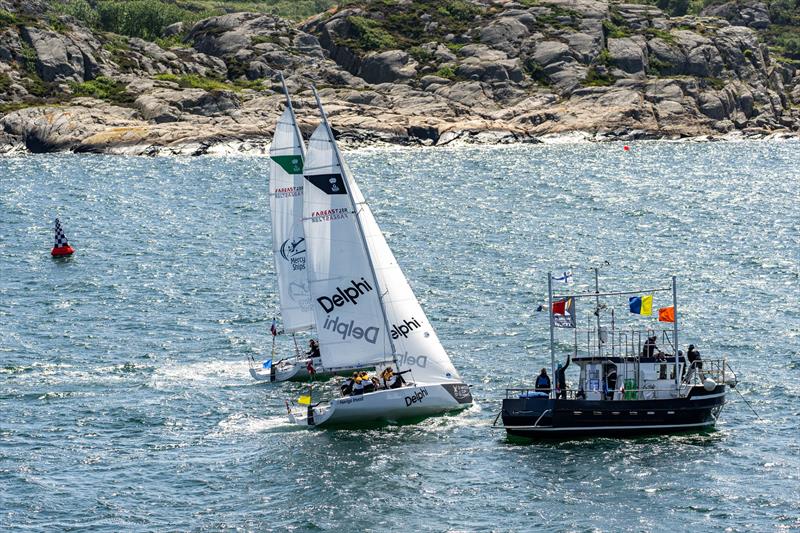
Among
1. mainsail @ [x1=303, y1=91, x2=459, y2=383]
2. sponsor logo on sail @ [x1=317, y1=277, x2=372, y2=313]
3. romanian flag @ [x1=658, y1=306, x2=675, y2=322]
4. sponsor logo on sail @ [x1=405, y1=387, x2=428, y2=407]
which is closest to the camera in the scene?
romanian flag @ [x1=658, y1=306, x2=675, y2=322]

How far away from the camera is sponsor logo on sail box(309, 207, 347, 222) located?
5231 cm

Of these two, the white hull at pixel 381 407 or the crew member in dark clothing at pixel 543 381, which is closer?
the crew member in dark clothing at pixel 543 381

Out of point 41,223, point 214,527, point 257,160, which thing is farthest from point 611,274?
point 257,160

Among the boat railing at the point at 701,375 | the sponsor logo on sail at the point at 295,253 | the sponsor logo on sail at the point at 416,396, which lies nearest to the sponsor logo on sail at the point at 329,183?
the sponsor logo on sail at the point at 416,396

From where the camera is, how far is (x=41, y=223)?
112 m

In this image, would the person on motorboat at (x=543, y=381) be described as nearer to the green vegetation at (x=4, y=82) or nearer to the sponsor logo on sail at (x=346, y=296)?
the sponsor logo on sail at (x=346, y=296)

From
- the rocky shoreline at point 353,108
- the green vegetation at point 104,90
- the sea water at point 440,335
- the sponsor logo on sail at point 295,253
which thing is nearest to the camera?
the sea water at point 440,335

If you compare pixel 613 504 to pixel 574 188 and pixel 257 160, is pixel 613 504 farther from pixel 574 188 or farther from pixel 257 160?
pixel 257 160

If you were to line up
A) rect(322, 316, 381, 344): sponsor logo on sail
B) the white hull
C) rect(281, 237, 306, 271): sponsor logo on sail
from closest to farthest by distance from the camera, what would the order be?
the white hull
rect(322, 316, 381, 344): sponsor logo on sail
rect(281, 237, 306, 271): sponsor logo on sail

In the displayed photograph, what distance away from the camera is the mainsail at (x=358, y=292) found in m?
52.3

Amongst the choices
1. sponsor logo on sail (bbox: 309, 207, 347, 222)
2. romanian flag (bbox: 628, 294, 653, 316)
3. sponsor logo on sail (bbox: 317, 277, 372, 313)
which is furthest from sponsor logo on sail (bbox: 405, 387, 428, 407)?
romanian flag (bbox: 628, 294, 653, 316)

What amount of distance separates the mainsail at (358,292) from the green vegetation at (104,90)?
5499 inches

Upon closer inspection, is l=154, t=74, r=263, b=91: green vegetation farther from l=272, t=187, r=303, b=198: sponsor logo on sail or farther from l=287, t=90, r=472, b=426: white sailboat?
l=287, t=90, r=472, b=426: white sailboat

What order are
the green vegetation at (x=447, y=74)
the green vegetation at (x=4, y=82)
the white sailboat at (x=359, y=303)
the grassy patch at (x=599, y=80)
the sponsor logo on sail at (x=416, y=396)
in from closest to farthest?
the sponsor logo on sail at (x=416, y=396)
the white sailboat at (x=359, y=303)
the green vegetation at (x=4, y=82)
the grassy patch at (x=599, y=80)
the green vegetation at (x=447, y=74)
